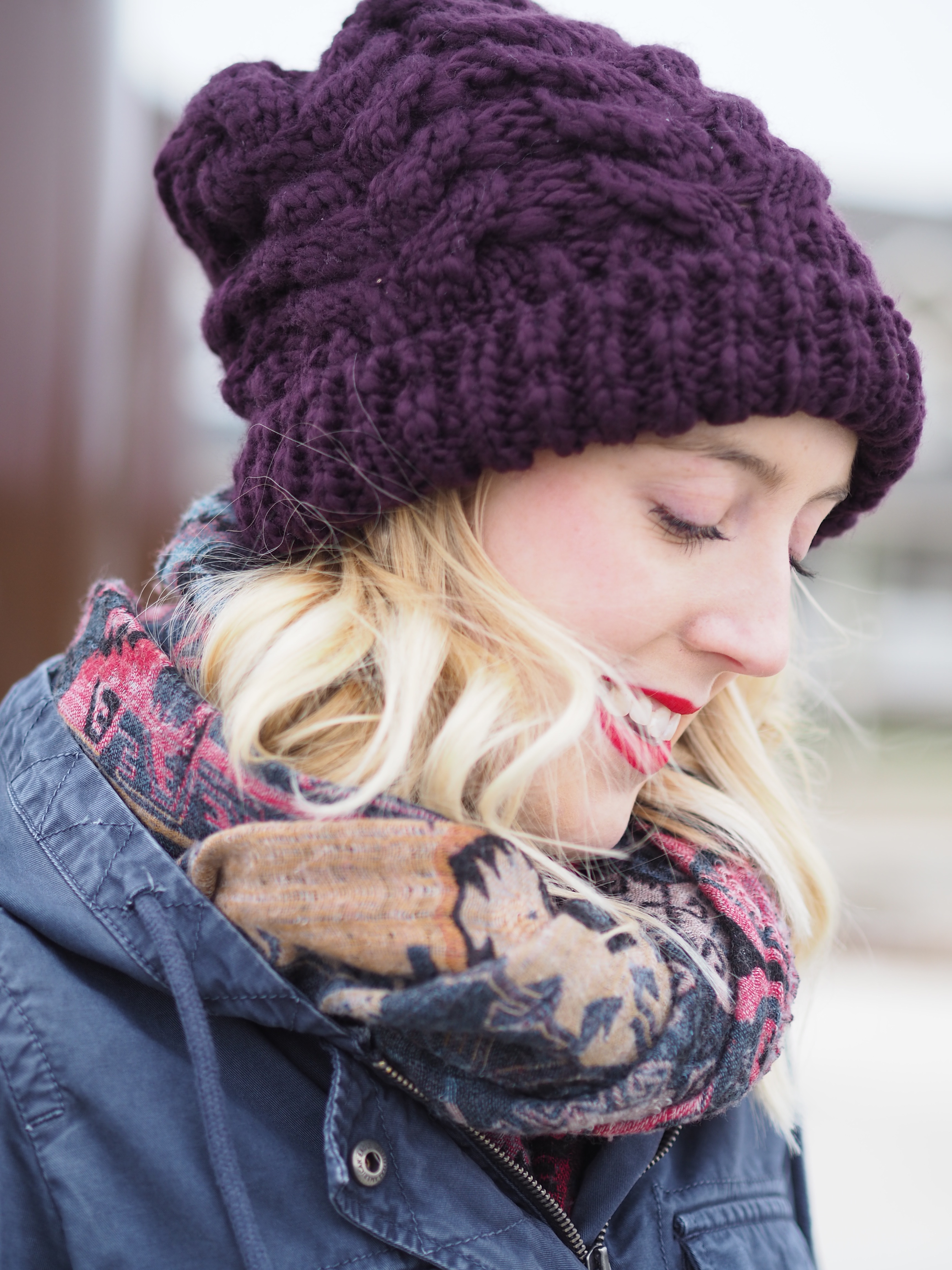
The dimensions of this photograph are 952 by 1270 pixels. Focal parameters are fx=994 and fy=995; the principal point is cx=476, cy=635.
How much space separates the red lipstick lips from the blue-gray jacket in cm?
52

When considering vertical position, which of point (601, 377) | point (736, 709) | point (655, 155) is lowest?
point (736, 709)

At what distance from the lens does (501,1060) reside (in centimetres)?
101

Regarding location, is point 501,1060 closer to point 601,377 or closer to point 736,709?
point 601,377

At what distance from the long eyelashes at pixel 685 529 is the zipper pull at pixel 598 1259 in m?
0.84

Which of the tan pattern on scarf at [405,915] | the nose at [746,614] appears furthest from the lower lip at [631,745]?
the tan pattern on scarf at [405,915]

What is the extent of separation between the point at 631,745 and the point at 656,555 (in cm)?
24

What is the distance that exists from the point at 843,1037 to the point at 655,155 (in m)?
4.34

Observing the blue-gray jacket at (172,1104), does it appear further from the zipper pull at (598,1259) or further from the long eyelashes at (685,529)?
the long eyelashes at (685,529)

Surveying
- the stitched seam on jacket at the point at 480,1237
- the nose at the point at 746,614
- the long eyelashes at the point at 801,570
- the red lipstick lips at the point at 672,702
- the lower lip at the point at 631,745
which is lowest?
the stitched seam on jacket at the point at 480,1237

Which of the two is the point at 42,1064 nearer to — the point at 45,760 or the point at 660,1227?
the point at 45,760

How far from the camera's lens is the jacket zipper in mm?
1111

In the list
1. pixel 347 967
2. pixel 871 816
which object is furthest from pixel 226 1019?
pixel 871 816

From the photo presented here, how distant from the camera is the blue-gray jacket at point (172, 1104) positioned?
938 mm

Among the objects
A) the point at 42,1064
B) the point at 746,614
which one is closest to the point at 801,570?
the point at 746,614
